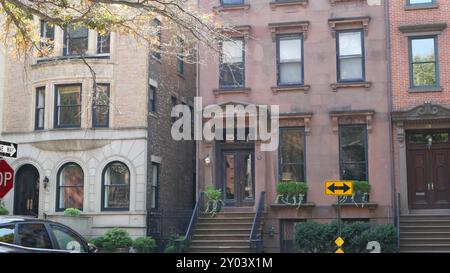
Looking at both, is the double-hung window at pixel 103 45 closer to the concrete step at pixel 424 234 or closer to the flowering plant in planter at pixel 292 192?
the flowering plant in planter at pixel 292 192

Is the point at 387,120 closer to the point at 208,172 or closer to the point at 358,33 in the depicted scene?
the point at 358,33

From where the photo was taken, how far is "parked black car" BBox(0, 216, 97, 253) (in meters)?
9.59

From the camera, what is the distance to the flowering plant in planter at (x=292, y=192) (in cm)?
2138

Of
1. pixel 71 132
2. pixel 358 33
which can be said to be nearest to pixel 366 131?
pixel 358 33

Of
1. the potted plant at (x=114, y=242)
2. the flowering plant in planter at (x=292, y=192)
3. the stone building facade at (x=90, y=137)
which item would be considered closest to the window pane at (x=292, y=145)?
the flowering plant in planter at (x=292, y=192)

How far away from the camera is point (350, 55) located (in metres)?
22.0

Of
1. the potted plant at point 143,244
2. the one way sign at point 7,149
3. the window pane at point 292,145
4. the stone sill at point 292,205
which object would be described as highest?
the window pane at point 292,145

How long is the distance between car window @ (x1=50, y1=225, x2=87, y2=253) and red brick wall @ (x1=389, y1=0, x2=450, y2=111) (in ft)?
45.8

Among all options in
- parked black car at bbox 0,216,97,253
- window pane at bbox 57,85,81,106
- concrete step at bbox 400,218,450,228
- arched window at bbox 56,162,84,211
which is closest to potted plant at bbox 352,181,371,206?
concrete step at bbox 400,218,450,228

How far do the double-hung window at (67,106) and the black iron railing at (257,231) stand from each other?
8156mm

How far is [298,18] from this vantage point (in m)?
22.5
